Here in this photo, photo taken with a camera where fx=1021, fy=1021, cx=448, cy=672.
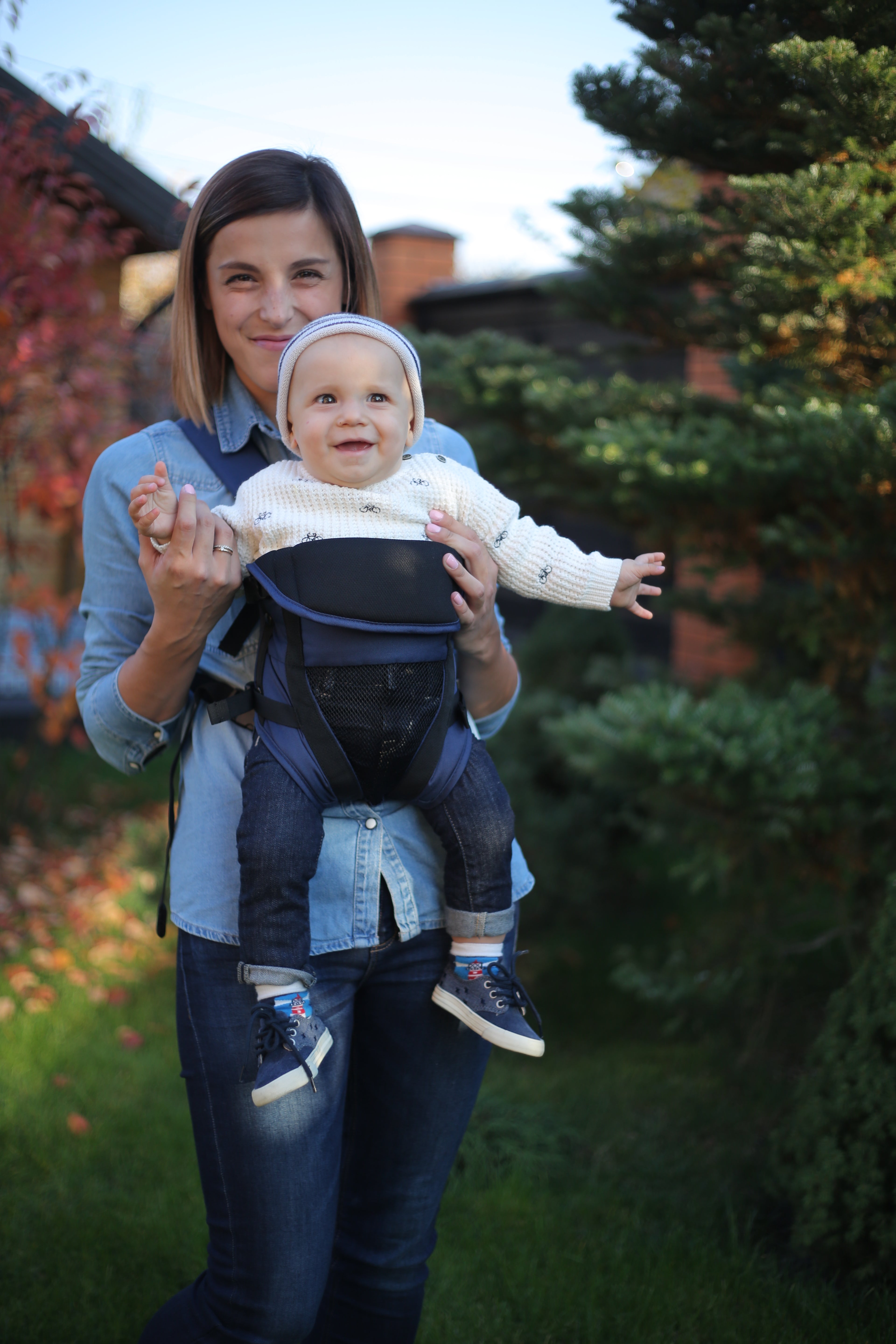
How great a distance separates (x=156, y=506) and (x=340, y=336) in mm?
399

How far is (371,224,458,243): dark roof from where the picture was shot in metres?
9.82

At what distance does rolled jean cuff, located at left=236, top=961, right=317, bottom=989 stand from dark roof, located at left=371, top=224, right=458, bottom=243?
9467 millimetres

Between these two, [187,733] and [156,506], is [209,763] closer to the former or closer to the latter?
[187,733]

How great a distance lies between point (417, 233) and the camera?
9867 millimetres

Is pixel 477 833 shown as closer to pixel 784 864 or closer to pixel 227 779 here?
pixel 227 779

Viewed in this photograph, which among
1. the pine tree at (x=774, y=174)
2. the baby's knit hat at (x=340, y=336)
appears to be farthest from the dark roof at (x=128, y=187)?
the baby's knit hat at (x=340, y=336)

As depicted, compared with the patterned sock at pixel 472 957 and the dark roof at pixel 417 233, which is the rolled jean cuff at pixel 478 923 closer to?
the patterned sock at pixel 472 957

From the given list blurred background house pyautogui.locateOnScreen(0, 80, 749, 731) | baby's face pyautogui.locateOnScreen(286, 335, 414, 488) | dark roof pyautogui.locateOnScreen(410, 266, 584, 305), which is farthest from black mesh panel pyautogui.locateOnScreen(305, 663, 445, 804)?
dark roof pyautogui.locateOnScreen(410, 266, 584, 305)

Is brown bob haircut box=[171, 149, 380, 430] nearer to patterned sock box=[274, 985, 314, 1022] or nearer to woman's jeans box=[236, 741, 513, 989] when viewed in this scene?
woman's jeans box=[236, 741, 513, 989]

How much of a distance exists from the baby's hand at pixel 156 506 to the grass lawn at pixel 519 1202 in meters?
1.90

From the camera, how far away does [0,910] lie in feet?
14.5

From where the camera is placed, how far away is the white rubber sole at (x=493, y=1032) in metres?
1.60

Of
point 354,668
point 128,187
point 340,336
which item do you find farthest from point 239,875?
point 128,187

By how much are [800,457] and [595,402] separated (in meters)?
1.03
